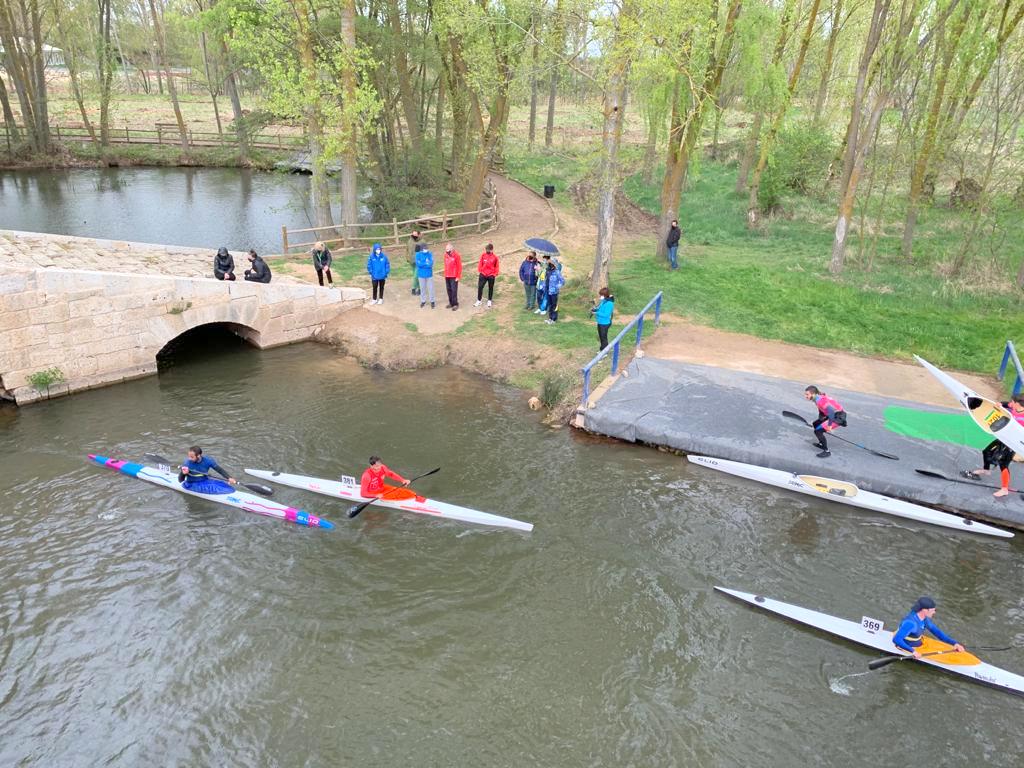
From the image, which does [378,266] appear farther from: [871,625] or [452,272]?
[871,625]

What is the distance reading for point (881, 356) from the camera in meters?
15.6

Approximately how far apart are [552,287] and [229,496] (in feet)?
29.6

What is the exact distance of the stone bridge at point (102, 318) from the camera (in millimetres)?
13359

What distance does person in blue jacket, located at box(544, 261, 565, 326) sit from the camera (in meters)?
16.7

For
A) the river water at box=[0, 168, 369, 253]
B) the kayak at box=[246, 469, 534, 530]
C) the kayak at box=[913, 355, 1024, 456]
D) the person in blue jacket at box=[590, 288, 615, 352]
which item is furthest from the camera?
the river water at box=[0, 168, 369, 253]

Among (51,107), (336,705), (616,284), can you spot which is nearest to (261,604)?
(336,705)

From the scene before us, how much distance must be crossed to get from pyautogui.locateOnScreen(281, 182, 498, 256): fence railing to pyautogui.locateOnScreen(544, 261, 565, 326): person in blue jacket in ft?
21.2

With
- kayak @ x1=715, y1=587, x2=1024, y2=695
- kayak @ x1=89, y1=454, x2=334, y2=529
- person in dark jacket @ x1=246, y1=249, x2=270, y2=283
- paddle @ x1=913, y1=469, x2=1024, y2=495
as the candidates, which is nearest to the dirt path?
paddle @ x1=913, y1=469, x2=1024, y2=495

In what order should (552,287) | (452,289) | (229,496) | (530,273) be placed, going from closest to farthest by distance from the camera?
(229,496) → (552,287) → (530,273) → (452,289)

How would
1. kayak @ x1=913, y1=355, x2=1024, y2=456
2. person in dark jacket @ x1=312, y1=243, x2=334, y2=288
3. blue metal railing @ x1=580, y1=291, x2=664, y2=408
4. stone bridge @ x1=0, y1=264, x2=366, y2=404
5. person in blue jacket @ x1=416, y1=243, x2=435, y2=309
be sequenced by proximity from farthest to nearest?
person in dark jacket @ x1=312, y1=243, x2=334, y2=288, person in blue jacket @ x1=416, y1=243, x2=435, y2=309, stone bridge @ x1=0, y1=264, x2=366, y2=404, blue metal railing @ x1=580, y1=291, x2=664, y2=408, kayak @ x1=913, y1=355, x2=1024, y2=456

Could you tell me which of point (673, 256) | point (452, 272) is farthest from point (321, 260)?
point (673, 256)

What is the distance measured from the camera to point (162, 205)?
31484 millimetres

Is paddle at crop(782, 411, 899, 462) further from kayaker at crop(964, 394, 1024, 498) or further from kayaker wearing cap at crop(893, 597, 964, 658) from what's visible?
kayaker wearing cap at crop(893, 597, 964, 658)

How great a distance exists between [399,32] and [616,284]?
13.8 meters
